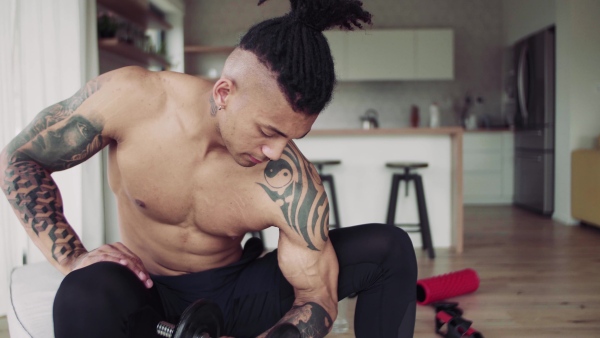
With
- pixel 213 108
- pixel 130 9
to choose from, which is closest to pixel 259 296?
pixel 213 108

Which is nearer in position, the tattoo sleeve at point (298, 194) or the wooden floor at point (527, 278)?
the tattoo sleeve at point (298, 194)

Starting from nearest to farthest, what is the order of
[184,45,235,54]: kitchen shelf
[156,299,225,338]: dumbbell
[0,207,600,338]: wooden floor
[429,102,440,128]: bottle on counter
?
[156,299,225,338]: dumbbell, [0,207,600,338]: wooden floor, [429,102,440,128]: bottle on counter, [184,45,235,54]: kitchen shelf

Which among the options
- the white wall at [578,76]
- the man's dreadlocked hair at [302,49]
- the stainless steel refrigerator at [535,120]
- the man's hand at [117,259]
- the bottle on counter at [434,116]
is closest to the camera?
the man's dreadlocked hair at [302,49]

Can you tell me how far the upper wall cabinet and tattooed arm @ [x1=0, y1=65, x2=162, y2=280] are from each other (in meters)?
4.91

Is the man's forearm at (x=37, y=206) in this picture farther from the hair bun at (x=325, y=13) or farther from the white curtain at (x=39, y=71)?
the white curtain at (x=39, y=71)

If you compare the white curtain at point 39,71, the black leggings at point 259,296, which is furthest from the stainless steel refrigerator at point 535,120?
the black leggings at point 259,296

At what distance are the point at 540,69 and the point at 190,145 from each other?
447 centimetres

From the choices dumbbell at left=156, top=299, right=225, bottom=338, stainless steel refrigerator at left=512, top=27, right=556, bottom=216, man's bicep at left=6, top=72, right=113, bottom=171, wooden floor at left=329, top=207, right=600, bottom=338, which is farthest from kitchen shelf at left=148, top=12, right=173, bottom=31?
dumbbell at left=156, top=299, right=225, bottom=338

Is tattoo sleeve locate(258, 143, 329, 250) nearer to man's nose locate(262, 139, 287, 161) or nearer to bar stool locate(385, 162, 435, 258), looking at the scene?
man's nose locate(262, 139, 287, 161)

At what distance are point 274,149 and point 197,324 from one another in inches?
13.4

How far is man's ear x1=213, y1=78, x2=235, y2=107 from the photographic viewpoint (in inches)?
43.4

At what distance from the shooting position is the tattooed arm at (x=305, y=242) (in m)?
1.22

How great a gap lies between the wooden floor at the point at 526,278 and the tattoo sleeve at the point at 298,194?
1006mm

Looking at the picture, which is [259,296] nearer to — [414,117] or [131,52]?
[131,52]
